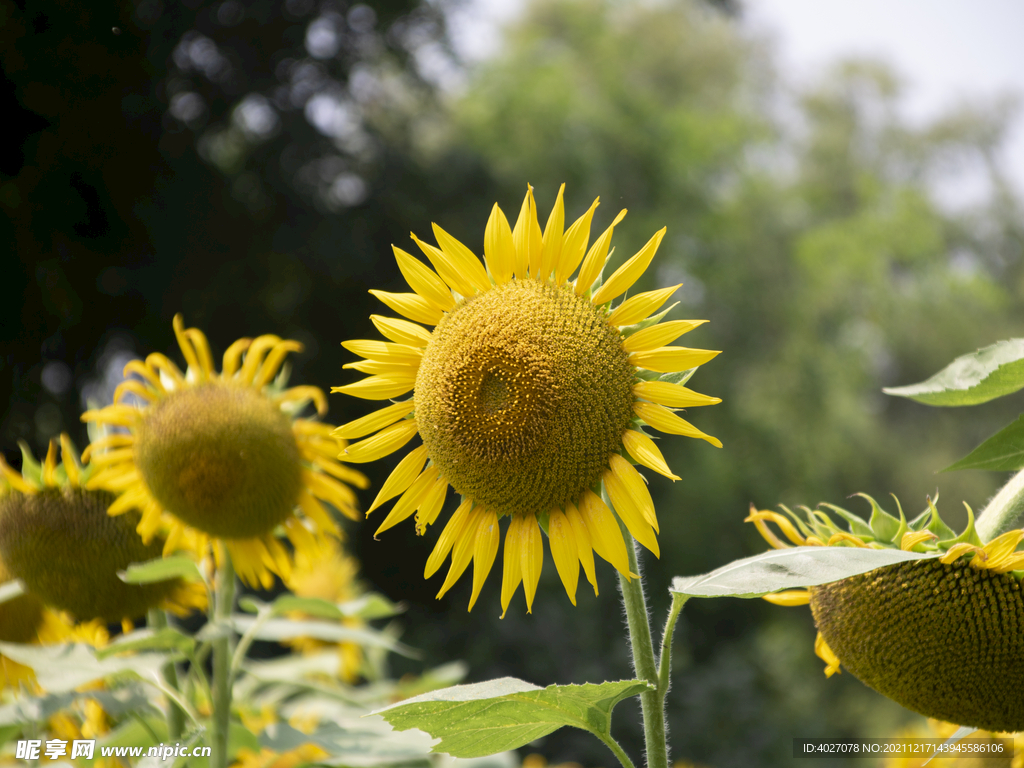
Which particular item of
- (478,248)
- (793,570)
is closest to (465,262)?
(793,570)

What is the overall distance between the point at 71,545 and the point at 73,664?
0.52 ft

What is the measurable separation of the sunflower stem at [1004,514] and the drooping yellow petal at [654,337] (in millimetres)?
258

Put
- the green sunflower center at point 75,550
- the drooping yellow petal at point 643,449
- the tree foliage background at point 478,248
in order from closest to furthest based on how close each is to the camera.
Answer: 1. the drooping yellow petal at point 643,449
2. the green sunflower center at point 75,550
3. the tree foliage background at point 478,248

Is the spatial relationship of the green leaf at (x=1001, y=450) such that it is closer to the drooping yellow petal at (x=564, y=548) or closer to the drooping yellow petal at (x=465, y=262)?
the drooping yellow petal at (x=564, y=548)

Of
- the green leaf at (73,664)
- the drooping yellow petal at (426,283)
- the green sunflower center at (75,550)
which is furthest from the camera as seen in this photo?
the green sunflower center at (75,550)

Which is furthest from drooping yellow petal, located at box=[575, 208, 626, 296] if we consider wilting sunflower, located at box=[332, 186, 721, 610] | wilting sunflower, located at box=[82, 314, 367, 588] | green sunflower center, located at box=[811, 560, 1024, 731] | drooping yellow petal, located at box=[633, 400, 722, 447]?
wilting sunflower, located at box=[82, 314, 367, 588]

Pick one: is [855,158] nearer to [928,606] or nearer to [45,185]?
[45,185]

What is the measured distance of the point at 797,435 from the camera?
9320mm

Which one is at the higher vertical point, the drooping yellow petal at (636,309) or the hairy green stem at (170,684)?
the drooping yellow petal at (636,309)

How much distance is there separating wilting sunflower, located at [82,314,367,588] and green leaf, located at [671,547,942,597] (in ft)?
1.86

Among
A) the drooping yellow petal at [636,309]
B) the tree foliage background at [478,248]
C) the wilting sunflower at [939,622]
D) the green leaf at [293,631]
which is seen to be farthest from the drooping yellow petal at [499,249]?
the tree foliage background at [478,248]

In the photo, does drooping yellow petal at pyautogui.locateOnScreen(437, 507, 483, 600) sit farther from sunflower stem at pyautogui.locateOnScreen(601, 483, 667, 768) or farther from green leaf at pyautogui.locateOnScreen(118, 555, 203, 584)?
green leaf at pyautogui.locateOnScreen(118, 555, 203, 584)

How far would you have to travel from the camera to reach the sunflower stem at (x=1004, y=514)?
1.90ft

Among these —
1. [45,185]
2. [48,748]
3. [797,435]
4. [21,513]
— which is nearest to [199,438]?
[21,513]
